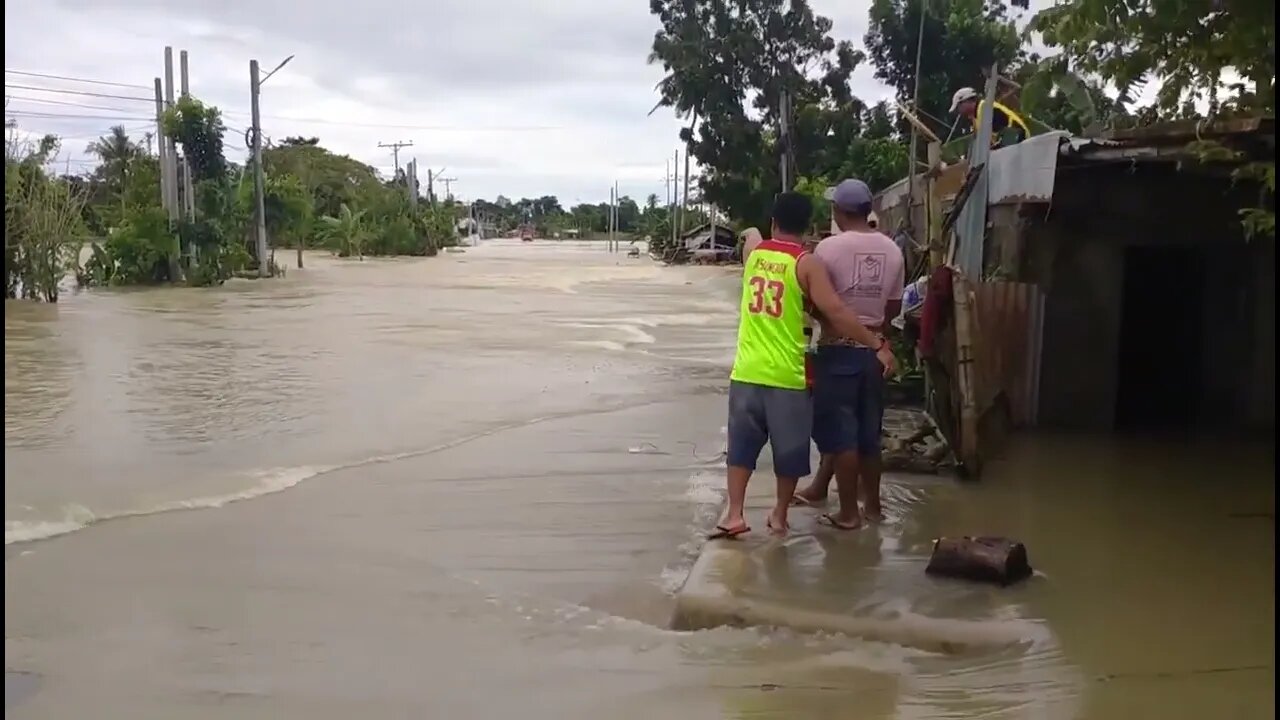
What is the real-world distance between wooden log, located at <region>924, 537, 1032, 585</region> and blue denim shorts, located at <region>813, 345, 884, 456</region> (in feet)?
2.88

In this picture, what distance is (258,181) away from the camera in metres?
36.1

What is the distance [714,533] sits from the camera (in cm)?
587

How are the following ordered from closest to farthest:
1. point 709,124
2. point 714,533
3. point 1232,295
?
point 714,533
point 1232,295
point 709,124

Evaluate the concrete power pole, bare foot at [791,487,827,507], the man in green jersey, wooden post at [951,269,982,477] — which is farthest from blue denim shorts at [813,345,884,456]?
the concrete power pole

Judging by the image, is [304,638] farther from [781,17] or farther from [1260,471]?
[781,17]

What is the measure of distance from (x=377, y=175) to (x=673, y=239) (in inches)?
1155

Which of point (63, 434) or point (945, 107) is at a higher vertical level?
point (945, 107)

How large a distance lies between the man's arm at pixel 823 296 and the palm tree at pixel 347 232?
53.8 m

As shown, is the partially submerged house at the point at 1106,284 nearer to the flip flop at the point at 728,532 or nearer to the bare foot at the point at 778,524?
the bare foot at the point at 778,524

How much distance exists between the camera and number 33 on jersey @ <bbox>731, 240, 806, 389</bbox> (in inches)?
220

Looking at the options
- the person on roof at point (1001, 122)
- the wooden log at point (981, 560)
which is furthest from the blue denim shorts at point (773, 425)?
the person on roof at point (1001, 122)

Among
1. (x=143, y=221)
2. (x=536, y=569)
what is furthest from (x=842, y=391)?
(x=143, y=221)

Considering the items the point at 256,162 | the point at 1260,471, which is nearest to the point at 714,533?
the point at 1260,471

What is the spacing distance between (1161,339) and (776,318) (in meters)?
5.61
